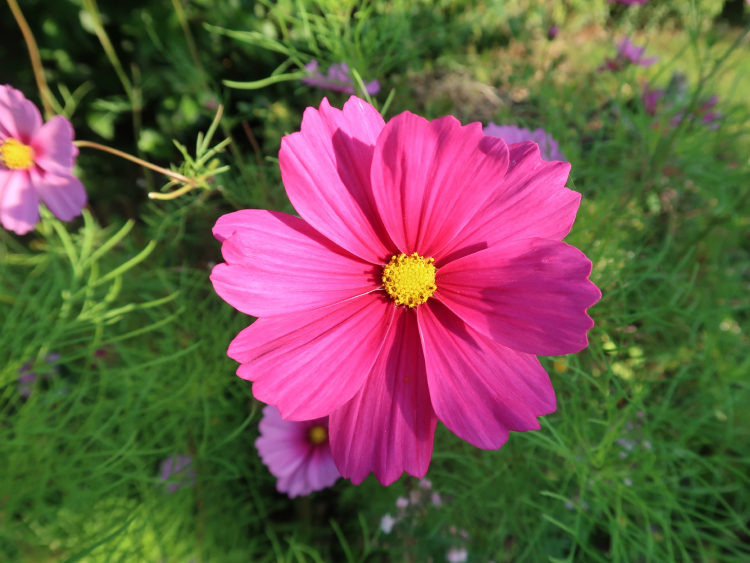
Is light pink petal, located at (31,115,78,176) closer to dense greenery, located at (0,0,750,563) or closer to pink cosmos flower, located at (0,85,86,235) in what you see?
pink cosmos flower, located at (0,85,86,235)

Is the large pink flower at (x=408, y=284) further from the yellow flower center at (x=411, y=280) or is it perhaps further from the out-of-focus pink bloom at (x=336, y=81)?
the out-of-focus pink bloom at (x=336, y=81)

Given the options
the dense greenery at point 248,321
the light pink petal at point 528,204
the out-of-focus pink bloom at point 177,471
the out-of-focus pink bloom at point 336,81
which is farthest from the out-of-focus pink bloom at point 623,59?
the out-of-focus pink bloom at point 177,471

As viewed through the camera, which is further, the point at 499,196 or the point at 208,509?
the point at 208,509

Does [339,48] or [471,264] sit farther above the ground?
[339,48]

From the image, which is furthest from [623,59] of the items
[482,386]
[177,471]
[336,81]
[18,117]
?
[177,471]

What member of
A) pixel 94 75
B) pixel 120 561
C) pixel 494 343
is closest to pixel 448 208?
pixel 494 343

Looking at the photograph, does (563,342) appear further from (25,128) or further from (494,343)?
(25,128)
